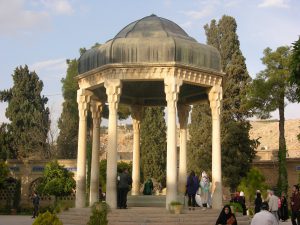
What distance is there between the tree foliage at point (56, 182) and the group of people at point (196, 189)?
15.7 m

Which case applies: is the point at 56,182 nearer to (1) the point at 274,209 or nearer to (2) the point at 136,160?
(2) the point at 136,160

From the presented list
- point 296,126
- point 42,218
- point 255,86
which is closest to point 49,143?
point 255,86

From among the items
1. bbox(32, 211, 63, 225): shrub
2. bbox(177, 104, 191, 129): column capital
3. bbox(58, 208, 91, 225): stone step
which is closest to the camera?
bbox(32, 211, 63, 225): shrub

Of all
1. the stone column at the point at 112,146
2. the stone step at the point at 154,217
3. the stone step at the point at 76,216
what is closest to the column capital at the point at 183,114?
the stone column at the point at 112,146

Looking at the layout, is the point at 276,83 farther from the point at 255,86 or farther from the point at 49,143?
the point at 49,143

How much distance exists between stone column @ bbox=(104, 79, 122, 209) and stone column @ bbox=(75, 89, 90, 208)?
92.5 inches

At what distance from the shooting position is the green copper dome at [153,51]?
1712 centimetres

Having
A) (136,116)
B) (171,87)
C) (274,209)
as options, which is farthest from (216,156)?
(136,116)

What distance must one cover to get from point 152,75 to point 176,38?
1.76 m

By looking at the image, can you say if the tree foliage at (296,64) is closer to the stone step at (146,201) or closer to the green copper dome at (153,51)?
the green copper dome at (153,51)

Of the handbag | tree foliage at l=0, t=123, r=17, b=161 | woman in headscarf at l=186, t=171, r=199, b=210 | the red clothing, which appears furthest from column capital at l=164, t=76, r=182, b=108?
tree foliage at l=0, t=123, r=17, b=161

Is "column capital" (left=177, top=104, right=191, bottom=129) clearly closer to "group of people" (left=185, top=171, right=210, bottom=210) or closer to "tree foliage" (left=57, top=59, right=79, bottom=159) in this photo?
"group of people" (left=185, top=171, right=210, bottom=210)

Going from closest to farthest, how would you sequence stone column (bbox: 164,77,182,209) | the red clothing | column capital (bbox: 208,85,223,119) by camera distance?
the red clothing
stone column (bbox: 164,77,182,209)
column capital (bbox: 208,85,223,119)

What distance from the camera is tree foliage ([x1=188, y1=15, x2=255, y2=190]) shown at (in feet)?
107
